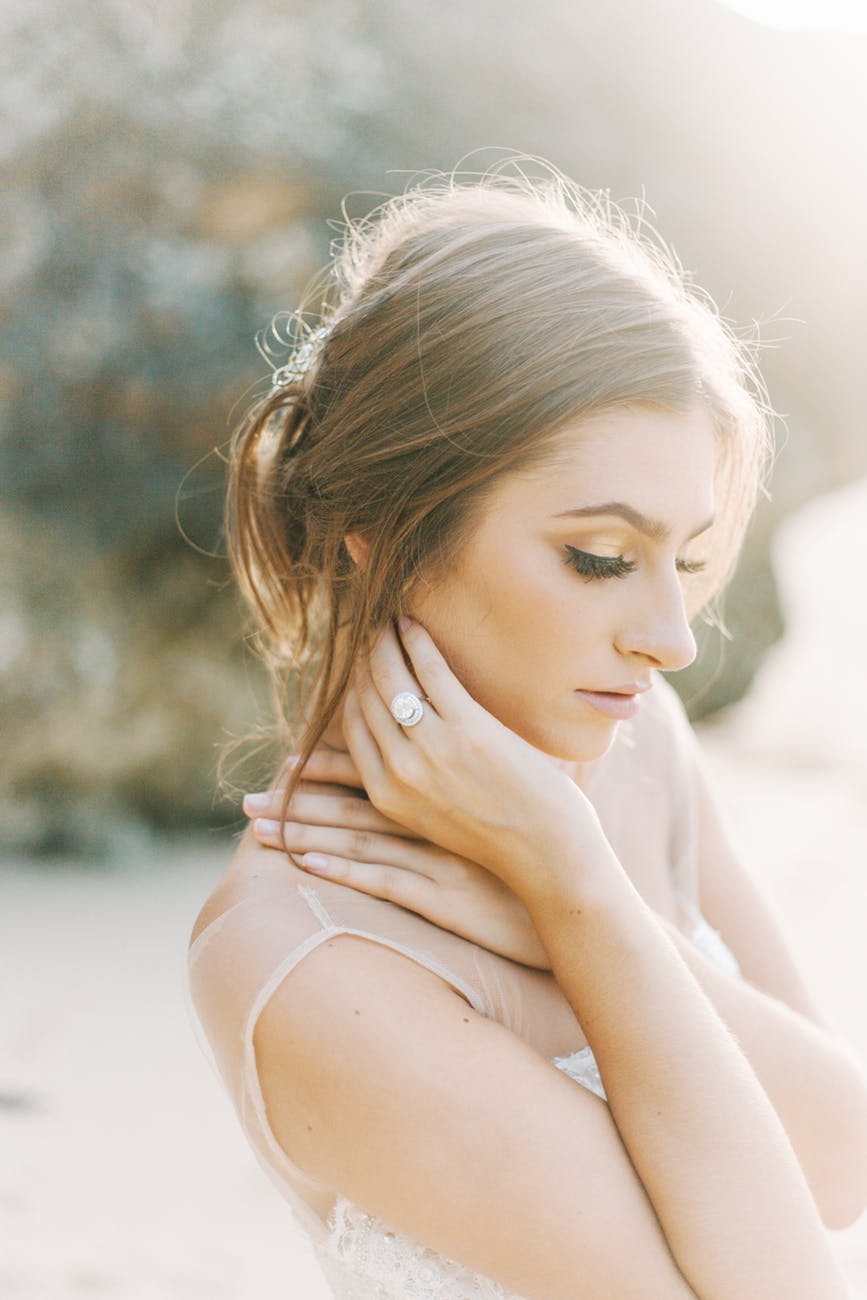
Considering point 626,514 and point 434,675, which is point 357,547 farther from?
point 626,514

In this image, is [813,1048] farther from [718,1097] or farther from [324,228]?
[324,228]

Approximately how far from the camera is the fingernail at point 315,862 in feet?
5.76

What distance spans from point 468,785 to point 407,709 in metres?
0.17

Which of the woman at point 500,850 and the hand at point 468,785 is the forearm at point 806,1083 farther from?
the hand at point 468,785

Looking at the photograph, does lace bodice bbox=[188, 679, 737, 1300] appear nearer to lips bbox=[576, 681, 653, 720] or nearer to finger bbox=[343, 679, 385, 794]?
finger bbox=[343, 679, 385, 794]

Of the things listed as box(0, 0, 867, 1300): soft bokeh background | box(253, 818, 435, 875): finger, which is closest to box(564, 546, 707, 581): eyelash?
box(253, 818, 435, 875): finger

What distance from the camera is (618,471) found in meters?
1.76

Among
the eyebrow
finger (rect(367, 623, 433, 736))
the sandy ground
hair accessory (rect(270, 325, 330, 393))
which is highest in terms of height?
hair accessory (rect(270, 325, 330, 393))

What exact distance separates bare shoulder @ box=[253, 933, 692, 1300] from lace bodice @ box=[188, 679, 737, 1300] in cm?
5

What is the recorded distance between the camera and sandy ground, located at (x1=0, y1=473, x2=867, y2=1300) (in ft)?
12.7

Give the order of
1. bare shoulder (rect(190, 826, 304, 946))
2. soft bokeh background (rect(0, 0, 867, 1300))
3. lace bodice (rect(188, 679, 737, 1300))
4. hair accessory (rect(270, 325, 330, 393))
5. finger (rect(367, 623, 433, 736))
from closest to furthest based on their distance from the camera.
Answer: lace bodice (rect(188, 679, 737, 1300)) → bare shoulder (rect(190, 826, 304, 946)) → finger (rect(367, 623, 433, 736)) → hair accessory (rect(270, 325, 330, 393)) → soft bokeh background (rect(0, 0, 867, 1300))

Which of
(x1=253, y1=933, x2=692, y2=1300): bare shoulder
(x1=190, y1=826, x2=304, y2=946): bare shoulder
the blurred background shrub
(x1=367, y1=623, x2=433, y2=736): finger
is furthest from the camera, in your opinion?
the blurred background shrub

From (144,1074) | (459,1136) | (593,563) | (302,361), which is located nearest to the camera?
(459,1136)

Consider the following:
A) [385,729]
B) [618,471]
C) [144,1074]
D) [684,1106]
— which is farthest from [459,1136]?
[144,1074]
